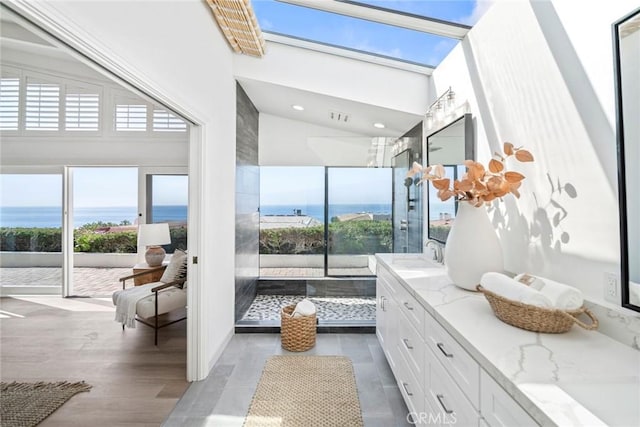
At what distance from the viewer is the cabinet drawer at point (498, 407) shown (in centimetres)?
85

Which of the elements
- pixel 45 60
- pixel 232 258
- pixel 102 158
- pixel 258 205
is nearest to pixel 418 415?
pixel 232 258

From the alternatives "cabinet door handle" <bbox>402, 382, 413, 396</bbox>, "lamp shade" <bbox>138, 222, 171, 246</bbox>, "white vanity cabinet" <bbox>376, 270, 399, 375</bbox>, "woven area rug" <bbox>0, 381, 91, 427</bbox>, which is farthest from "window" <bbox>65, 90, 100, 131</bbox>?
"cabinet door handle" <bbox>402, 382, 413, 396</bbox>

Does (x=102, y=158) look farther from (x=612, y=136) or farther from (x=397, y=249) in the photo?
(x=612, y=136)

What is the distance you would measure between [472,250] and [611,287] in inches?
24.2

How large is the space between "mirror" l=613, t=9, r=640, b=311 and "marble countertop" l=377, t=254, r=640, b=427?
24cm

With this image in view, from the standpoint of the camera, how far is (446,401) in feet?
4.31

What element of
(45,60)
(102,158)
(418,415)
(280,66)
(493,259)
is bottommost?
(418,415)

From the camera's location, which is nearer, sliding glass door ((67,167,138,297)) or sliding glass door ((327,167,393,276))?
sliding glass door ((327,167,393,276))

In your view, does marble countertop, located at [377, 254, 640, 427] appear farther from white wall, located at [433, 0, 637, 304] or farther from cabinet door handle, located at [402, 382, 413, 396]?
cabinet door handle, located at [402, 382, 413, 396]

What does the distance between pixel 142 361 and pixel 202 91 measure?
2.47m

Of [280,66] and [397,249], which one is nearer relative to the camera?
[280,66]

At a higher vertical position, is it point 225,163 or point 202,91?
point 202,91

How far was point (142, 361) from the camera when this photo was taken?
9.16 feet

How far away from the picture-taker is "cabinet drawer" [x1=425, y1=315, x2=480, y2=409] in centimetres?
109
